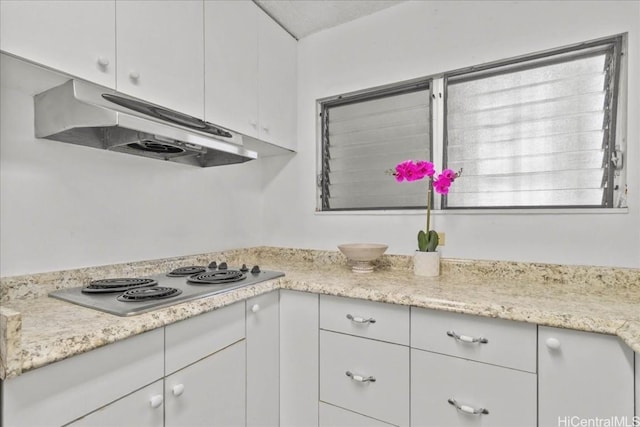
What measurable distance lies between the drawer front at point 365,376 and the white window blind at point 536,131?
92 centimetres

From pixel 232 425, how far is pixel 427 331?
847mm

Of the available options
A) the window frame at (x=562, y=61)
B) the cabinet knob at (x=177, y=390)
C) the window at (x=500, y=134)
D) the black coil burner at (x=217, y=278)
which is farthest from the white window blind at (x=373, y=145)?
the cabinet knob at (x=177, y=390)

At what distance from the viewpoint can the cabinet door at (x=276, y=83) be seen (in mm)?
1904

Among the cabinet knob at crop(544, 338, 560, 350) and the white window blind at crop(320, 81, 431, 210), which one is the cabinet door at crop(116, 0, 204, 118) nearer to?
the white window blind at crop(320, 81, 431, 210)

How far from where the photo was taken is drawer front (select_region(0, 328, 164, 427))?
0.72m

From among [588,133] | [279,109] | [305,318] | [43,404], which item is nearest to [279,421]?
[305,318]

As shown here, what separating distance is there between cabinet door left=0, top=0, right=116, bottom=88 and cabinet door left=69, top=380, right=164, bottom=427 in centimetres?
104

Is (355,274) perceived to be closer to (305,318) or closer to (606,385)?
(305,318)

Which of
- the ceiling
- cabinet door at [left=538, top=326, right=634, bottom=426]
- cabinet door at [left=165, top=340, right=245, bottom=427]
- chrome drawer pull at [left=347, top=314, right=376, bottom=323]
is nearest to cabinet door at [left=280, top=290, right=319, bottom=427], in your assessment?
chrome drawer pull at [left=347, top=314, right=376, bottom=323]

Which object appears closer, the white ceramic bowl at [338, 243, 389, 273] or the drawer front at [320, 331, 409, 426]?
the drawer front at [320, 331, 409, 426]

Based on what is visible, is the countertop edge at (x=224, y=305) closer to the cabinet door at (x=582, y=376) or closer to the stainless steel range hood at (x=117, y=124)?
the cabinet door at (x=582, y=376)

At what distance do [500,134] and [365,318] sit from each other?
1177 mm

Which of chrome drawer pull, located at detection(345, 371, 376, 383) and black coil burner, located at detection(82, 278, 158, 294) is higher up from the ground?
black coil burner, located at detection(82, 278, 158, 294)

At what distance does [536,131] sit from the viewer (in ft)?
5.20
